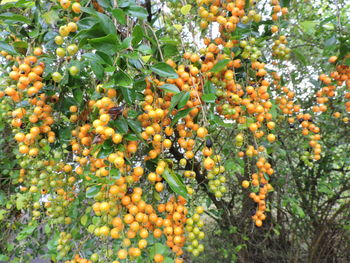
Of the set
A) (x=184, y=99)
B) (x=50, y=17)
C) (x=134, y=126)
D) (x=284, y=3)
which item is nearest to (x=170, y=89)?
(x=184, y=99)

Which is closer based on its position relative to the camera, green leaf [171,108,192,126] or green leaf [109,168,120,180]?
green leaf [109,168,120,180]

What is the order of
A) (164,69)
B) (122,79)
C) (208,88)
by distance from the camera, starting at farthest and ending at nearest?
1. (208,88)
2. (164,69)
3. (122,79)

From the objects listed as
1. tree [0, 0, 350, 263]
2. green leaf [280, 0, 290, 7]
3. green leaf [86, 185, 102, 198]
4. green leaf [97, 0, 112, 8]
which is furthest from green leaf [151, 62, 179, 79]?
green leaf [280, 0, 290, 7]

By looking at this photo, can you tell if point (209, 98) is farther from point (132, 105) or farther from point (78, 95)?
point (78, 95)

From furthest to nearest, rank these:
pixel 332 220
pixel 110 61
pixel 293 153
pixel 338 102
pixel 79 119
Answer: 1. pixel 332 220
2. pixel 293 153
3. pixel 338 102
4. pixel 79 119
5. pixel 110 61

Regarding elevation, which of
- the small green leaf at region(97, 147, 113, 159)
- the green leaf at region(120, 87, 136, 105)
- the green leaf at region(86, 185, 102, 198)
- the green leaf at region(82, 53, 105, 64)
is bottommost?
the green leaf at region(86, 185, 102, 198)

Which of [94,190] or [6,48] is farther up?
[6,48]

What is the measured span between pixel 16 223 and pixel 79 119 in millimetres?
1267

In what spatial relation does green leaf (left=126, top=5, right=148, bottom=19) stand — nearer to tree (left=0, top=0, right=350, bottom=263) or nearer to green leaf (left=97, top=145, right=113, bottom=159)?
tree (left=0, top=0, right=350, bottom=263)

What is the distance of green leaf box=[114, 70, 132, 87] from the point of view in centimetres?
67

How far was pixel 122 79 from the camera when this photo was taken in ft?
2.24

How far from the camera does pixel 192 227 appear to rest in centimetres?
96

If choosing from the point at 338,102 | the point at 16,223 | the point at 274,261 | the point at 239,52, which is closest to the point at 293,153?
the point at 338,102

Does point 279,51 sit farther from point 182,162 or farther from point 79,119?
point 79,119
